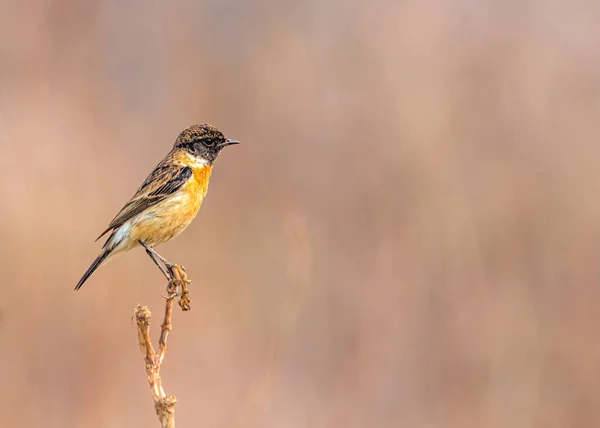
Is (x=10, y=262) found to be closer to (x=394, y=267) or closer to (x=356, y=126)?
(x=394, y=267)

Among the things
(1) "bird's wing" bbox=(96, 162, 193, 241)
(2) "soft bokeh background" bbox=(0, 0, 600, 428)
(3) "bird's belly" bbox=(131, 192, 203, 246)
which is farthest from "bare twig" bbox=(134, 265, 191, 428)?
(2) "soft bokeh background" bbox=(0, 0, 600, 428)

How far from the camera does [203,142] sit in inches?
190

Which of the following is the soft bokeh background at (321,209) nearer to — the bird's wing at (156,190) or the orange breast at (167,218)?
the orange breast at (167,218)

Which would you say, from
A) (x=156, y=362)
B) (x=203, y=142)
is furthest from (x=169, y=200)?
(x=156, y=362)

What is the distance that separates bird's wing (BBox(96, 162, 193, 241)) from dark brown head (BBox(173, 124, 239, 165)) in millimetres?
120

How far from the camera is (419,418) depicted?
767cm

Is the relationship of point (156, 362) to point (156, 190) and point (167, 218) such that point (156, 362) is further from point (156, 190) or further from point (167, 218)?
point (156, 190)

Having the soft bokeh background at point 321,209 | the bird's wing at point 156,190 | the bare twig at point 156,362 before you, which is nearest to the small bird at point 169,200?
the bird's wing at point 156,190

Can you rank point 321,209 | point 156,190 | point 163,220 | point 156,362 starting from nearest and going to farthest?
point 156,362, point 163,220, point 156,190, point 321,209

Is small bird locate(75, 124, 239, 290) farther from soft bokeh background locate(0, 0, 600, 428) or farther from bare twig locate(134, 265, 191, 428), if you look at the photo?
bare twig locate(134, 265, 191, 428)

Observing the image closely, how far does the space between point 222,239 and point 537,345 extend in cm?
349

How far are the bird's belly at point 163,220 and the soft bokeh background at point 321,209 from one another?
0.91m

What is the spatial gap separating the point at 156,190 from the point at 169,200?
132mm

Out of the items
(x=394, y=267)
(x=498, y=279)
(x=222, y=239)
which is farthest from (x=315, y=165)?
(x=498, y=279)
